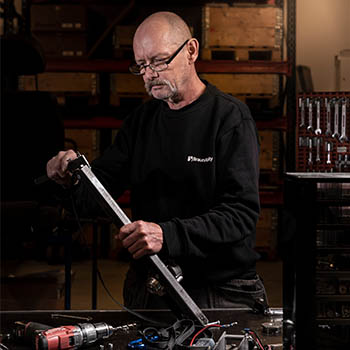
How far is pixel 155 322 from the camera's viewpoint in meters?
1.09

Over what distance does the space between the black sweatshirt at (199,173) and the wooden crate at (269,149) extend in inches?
123

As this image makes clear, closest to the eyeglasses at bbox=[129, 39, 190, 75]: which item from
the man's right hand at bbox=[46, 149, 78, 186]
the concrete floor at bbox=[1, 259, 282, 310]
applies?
the man's right hand at bbox=[46, 149, 78, 186]

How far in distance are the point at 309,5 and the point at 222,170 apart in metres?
4.25

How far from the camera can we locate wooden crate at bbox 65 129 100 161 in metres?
4.65

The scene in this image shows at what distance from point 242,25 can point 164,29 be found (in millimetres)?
3353

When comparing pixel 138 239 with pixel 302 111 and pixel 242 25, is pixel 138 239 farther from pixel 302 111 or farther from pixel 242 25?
pixel 242 25

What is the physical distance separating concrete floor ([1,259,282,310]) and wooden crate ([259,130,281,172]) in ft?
2.52

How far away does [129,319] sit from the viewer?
3.65 ft

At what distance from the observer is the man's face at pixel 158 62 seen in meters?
1.32

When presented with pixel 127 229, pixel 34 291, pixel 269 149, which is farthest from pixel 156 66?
pixel 269 149

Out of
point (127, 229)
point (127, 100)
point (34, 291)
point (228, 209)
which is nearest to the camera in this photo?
point (127, 229)

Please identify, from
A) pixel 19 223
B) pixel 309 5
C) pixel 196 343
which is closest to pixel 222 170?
pixel 196 343

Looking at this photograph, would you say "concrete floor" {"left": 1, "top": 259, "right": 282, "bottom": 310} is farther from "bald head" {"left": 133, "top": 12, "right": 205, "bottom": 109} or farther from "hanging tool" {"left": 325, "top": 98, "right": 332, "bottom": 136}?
"hanging tool" {"left": 325, "top": 98, "right": 332, "bottom": 136}

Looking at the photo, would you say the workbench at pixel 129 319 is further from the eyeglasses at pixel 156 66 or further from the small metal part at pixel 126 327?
the eyeglasses at pixel 156 66
